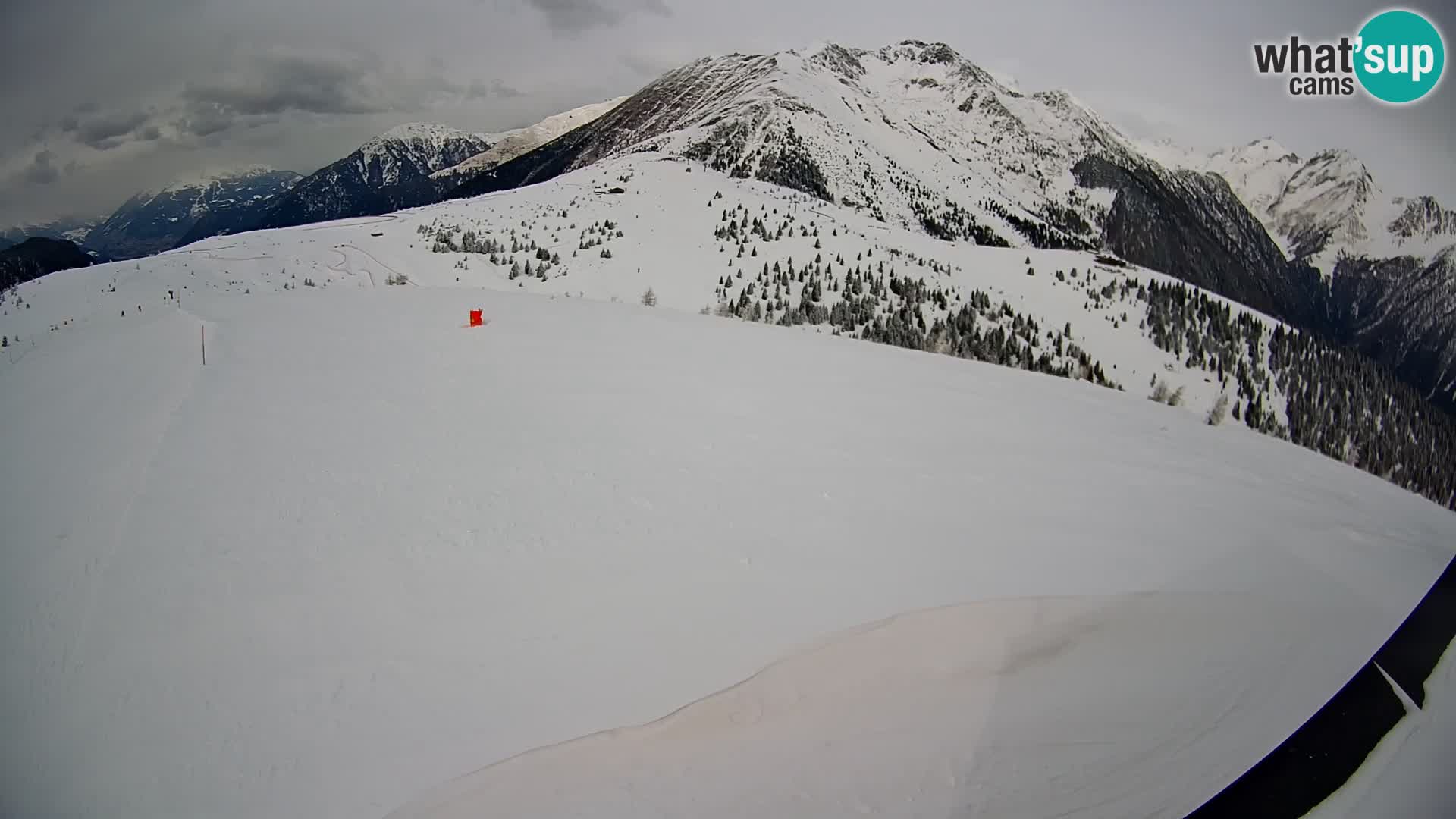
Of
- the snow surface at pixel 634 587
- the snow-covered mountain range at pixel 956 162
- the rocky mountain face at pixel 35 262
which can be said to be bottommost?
the snow surface at pixel 634 587

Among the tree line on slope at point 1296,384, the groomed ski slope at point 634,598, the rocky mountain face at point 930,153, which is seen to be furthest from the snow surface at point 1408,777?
the rocky mountain face at point 930,153

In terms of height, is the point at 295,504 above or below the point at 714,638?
above

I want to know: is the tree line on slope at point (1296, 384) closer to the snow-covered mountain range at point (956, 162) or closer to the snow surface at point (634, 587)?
the snow-covered mountain range at point (956, 162)

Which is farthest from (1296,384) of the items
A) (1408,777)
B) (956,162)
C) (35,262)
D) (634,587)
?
(956,162)

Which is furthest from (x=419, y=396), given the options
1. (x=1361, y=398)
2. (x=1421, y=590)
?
(x=1361, y=398)

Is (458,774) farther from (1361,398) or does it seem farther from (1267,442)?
(1361,398)

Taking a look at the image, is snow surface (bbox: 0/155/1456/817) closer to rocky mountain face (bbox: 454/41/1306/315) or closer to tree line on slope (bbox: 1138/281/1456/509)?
tree line on slope (bbox: 1138/281/1456/509)
